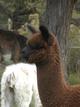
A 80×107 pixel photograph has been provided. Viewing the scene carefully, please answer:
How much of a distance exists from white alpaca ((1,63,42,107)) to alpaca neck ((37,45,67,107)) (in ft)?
9.50

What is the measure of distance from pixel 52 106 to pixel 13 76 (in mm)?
2978

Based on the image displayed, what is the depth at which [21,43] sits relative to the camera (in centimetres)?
2058

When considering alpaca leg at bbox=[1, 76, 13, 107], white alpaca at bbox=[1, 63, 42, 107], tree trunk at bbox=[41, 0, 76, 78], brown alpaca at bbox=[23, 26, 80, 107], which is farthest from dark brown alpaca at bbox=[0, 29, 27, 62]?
brown alpaca at bbox=[23, 26, 80, 107]

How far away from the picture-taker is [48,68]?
543 centimetres

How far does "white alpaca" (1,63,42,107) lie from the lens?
842 centimetres

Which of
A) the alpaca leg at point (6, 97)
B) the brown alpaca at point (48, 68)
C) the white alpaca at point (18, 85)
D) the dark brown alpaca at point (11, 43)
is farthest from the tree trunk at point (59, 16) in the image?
the dark brown alpaca at point (11, 43)

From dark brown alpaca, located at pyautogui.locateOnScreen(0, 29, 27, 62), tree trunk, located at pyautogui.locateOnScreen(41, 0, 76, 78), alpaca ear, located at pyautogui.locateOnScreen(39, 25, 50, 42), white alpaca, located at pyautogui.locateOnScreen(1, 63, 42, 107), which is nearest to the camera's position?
alpaca ear, located at pyautogui.locateOnScreen(39, 25, 50, 42)

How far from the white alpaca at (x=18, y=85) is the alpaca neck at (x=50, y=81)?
289cm

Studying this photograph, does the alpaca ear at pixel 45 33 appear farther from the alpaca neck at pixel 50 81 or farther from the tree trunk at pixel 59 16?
the tree trunk at pixel 59 16

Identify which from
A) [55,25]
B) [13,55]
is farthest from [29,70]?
[13,55]

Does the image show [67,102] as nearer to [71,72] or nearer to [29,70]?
[29,70]

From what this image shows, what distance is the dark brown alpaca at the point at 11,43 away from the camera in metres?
20.3

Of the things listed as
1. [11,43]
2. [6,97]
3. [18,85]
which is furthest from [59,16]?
[11,43]

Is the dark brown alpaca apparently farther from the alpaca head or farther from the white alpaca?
the alpaca head
